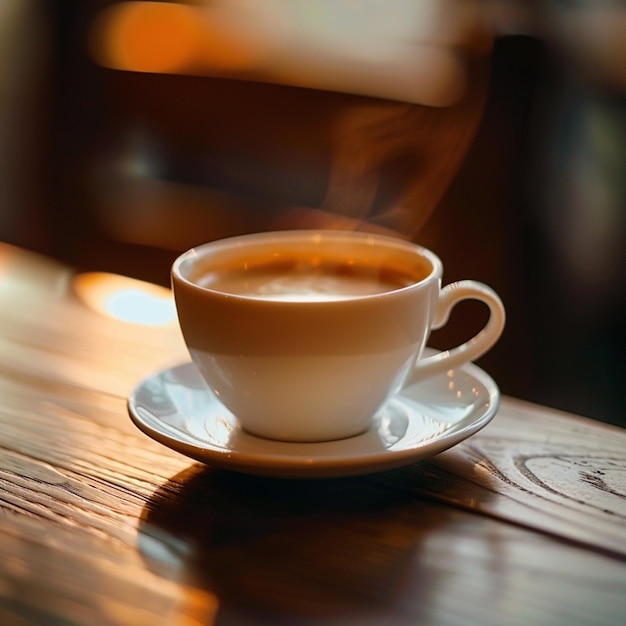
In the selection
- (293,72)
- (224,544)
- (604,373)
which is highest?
(293,72)

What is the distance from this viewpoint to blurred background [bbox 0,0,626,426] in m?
1.19

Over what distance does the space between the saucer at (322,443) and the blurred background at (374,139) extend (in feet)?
1.35

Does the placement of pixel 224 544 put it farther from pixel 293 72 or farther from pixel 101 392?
pixel 293 72

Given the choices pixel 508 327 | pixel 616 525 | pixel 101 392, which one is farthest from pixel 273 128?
pixel 616 525

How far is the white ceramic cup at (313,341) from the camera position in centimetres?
46

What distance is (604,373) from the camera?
1.23 meters

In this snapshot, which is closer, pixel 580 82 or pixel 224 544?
pixel 224 544


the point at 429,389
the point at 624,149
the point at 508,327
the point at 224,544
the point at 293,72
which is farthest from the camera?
the point at 293,72

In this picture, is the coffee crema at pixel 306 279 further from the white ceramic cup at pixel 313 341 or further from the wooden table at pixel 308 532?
the wooden table at pixel 308 532

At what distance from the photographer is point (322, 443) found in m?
0.49

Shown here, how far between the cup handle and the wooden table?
0.16ft

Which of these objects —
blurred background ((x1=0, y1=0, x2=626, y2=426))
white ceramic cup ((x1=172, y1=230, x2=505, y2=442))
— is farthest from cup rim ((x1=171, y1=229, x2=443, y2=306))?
blurred background ((x1=0, y1=0, x2=626, y2=426))

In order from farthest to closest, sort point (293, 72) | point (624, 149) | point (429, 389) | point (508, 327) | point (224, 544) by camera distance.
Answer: point (293, 72), point (508, 327), point (624, 149), point (429, 389), point (224, 544)

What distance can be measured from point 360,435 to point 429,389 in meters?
0.09
